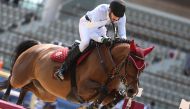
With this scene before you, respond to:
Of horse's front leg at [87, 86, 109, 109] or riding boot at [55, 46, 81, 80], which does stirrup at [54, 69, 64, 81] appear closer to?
riding boot at [55, 46, 81, 80]

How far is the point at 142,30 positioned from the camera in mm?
16375

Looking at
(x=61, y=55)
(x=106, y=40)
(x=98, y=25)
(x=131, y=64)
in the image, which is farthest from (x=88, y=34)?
(x=131, y=64)

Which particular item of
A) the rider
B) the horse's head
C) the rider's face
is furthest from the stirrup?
the rider's face

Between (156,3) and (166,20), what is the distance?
2.45ft

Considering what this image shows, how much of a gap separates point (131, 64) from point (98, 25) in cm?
66

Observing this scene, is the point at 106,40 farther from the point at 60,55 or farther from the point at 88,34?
the point at 60,55

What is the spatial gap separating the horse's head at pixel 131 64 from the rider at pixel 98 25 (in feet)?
0.89

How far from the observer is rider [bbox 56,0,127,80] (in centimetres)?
517

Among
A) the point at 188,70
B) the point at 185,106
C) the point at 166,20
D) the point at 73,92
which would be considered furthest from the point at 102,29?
the point at 166,20

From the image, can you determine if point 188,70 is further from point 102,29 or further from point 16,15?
point 102,29

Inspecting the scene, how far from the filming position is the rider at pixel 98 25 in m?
5.17

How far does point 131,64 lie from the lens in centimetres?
498

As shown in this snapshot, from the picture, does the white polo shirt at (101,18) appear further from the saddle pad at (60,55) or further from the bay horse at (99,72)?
the saddle pad at (60,55)

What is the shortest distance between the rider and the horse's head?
0.27 metres
